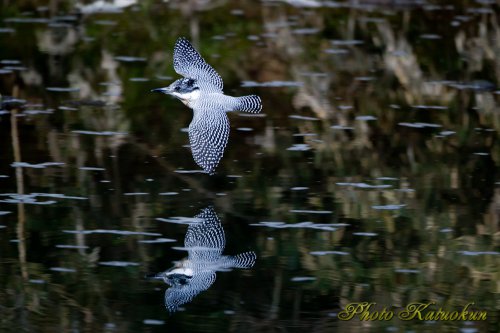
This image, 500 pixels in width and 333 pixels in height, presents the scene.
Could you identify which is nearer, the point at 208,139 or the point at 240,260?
the point at 240,260

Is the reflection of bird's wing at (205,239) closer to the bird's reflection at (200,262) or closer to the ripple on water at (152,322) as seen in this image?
the bird's reflection at (200,262)

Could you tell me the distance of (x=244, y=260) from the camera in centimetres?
678

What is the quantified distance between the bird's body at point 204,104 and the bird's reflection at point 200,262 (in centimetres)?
42

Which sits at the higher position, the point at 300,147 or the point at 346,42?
the point at 346,42

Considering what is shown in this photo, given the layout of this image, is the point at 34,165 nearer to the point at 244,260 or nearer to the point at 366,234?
the point at 244,260

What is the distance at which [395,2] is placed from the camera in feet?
50.3

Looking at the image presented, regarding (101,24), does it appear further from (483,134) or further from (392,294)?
(392,294)

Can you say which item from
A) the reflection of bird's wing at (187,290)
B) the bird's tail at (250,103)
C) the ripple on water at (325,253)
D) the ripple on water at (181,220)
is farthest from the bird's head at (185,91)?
the reflection of bird's wing at (187,290)

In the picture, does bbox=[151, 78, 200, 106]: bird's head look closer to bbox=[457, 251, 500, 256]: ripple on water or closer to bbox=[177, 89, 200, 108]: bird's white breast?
bbox=[177, 89, 200, 108]: bird's white breast

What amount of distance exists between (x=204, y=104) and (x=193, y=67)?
0.51m

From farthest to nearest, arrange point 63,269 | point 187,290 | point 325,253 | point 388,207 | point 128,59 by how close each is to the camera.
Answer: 1. point 128,59
2. point 388,207
3. point 325,253
4. point 63,269
5. point 187,290

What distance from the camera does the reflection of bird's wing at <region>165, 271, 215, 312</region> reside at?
605cm

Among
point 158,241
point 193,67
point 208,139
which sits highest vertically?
point 193,67

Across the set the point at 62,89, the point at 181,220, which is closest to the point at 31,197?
the point at 181,220
